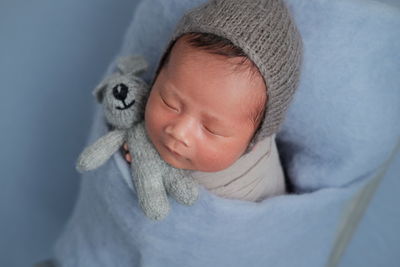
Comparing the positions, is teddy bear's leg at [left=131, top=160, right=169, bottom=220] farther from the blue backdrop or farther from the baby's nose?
the blue backdrop

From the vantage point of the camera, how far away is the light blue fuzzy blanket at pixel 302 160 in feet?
2.28

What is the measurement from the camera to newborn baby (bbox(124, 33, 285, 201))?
0.58 metres

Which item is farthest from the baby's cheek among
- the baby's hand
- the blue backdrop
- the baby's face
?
the blue backdrop

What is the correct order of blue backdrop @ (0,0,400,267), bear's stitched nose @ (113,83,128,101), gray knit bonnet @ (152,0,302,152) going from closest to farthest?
gray knit bonnet @ (152,0,302,152), bear's stitched nose @ (113,83,128,101), blue backdrop @ (0,0,400,267)

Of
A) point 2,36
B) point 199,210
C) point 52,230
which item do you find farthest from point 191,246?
point 2,36

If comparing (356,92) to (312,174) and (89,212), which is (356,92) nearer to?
(312,174)

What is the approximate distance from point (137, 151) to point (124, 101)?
0.23ft

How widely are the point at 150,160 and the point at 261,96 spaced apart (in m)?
0.17

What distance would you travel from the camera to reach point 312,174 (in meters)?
0.79

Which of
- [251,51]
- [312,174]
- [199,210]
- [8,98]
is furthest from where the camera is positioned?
[8,98]

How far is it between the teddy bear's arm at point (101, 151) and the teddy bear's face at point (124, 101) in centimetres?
2

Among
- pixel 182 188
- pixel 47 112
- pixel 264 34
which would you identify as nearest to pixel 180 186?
pixel 182 188

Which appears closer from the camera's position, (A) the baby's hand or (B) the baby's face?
(B) the baby's face

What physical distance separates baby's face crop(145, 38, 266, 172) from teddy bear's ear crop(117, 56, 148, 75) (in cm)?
9
